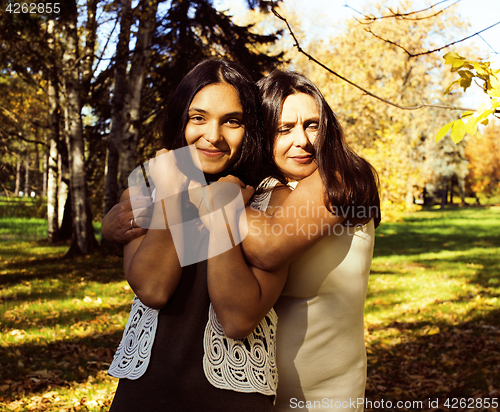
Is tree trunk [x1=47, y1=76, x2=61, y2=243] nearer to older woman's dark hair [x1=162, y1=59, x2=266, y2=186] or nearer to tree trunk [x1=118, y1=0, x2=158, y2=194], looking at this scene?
tree trunk [x1=118, y1=0, x2=158, y2=194]

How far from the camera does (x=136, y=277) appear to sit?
147 centimetres

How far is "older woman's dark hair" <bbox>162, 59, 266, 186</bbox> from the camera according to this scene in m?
1.70

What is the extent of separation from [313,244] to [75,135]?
991 cm

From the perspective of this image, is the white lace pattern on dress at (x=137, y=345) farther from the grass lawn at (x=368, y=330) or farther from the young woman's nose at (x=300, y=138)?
the grass lawn at (x=368, y=330)

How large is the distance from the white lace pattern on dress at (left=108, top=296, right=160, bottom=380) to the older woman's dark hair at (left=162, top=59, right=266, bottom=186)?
2.14ft

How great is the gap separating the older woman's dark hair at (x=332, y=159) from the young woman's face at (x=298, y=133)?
3 cm

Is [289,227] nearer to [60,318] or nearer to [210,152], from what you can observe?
[210,152]

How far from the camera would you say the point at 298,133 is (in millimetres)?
1829

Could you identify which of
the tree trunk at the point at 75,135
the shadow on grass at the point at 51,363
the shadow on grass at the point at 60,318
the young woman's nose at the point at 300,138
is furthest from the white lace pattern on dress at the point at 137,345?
the tree trunk at the point at 75,135

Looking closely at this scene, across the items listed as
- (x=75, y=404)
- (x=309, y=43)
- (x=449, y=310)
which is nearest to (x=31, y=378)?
(x=75, y=404)

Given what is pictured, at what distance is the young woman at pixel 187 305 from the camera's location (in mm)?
1408

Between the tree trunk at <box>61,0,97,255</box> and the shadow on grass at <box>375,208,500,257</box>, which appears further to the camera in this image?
the shadow on grass at <box>375,208,500,257</box>

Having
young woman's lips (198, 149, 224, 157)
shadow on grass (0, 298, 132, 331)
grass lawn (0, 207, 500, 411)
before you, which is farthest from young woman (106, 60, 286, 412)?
shadow on grass (0, 298, 132, 331)

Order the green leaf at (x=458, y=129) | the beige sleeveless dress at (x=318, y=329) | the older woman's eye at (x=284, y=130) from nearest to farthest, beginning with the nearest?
the green leaf at (x=458, y=129) < the beige sleeveless dress at (x=318, y=329) < the older woman's eye at (x=284, y=130)
